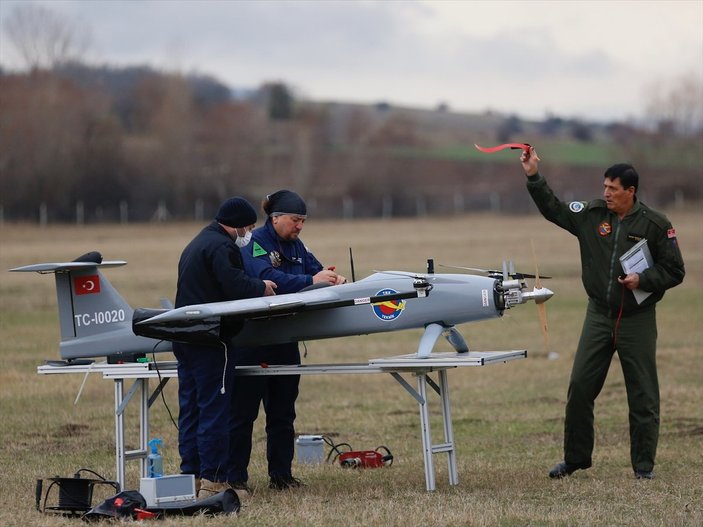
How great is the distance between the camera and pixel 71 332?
32.8 ft

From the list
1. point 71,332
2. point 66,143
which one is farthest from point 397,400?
point 66,143

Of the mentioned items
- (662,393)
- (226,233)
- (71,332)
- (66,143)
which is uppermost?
(66,143)

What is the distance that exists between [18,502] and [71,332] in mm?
1745

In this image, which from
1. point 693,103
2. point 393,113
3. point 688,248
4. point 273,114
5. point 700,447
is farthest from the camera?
point 393,113

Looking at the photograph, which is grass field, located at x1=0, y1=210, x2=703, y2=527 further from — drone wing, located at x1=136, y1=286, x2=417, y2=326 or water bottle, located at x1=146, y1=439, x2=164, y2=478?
drone wing, located at x1=136, y1=286, x2=417, y2=326

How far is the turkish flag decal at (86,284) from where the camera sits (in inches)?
394

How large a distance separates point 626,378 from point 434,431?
12.9 ft

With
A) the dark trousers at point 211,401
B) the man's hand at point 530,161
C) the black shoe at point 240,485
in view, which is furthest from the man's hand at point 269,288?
the man's hand at point 530,161

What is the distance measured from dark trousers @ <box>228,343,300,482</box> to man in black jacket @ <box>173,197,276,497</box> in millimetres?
504

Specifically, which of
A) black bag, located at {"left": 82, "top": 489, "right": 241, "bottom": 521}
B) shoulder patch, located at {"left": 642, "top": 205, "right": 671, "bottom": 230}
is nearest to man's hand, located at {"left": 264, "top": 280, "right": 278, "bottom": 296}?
black bag, located at {"left": 82, "top": 489, "right": 241, "bottom": 521}

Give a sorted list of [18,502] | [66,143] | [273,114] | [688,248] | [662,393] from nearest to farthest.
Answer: [18,502], [662,393], [66,143], [688,248], [273,114]

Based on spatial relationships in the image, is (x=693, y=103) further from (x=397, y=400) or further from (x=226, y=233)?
(x=226, y=233)

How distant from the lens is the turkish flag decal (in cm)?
1002

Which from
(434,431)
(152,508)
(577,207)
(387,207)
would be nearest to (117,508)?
(152,508)
